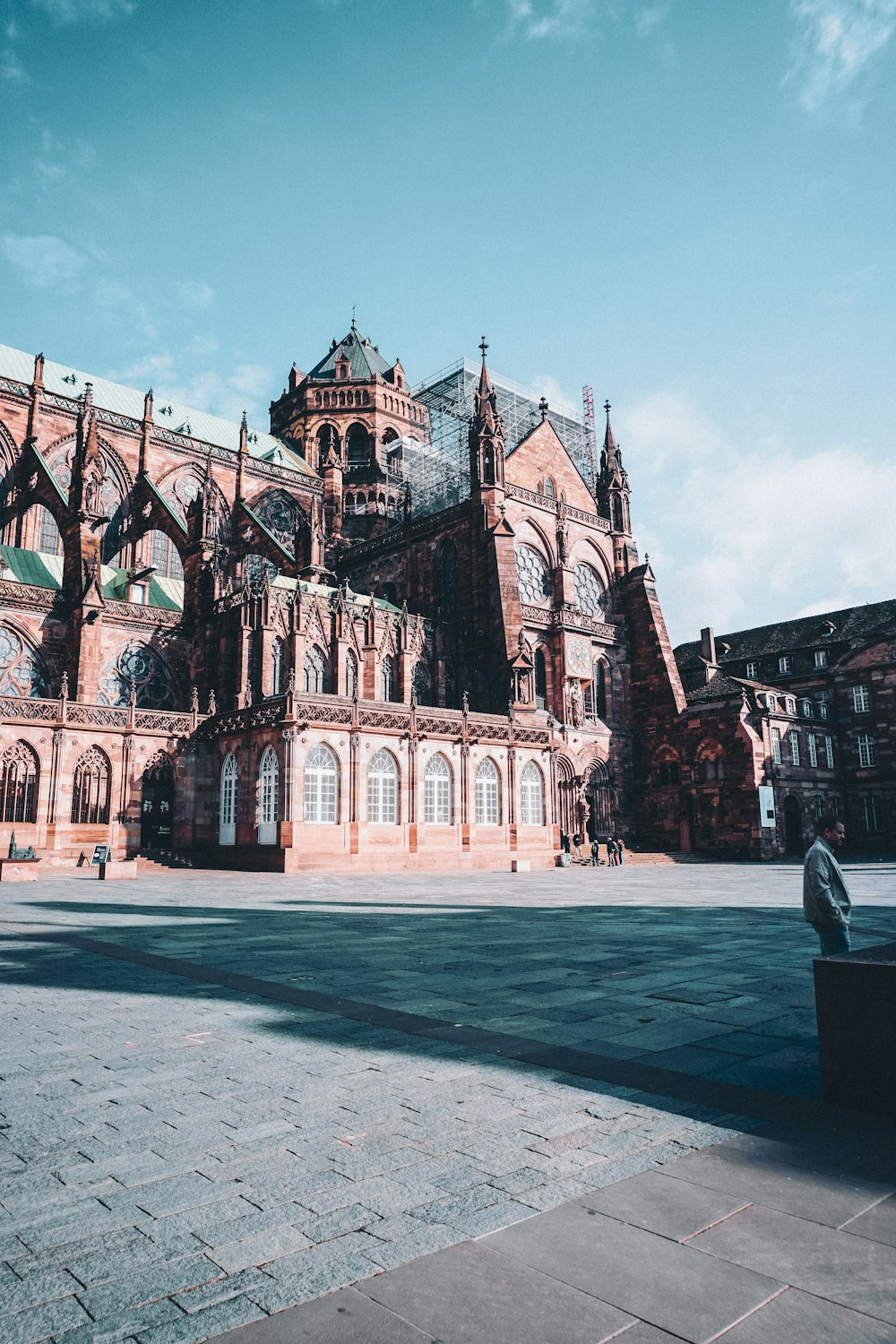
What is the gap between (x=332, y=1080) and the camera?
16.8ft

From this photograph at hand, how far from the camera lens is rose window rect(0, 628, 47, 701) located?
3569cm

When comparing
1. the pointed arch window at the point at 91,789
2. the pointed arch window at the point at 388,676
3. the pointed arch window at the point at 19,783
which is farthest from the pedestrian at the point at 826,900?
the pointed arch window at the point at 388,676

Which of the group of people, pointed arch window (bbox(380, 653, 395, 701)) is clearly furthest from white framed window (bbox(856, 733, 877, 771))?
pointed arch window (bbox(380, 653, 395, 701))

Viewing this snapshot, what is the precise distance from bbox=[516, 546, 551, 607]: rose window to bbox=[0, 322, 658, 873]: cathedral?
18cm

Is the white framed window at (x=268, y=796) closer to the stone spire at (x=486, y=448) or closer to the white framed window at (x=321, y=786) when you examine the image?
the white framed window at (x=321, y=786)

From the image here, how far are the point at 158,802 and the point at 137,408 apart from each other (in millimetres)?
29402

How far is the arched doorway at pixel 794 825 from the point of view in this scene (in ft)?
153

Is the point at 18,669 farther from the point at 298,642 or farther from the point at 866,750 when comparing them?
the point at 866,750

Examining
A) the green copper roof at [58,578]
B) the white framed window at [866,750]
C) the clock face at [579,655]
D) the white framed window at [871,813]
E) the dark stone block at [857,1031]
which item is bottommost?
the dark stone block at [857,1031]

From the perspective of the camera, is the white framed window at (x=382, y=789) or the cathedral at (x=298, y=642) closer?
the cathedral at (x=298, y=642)

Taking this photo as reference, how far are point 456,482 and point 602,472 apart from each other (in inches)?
368

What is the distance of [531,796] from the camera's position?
37719mm

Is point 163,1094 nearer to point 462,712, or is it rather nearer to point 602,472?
point 462,712

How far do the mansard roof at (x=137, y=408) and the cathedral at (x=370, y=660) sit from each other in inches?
11.2
